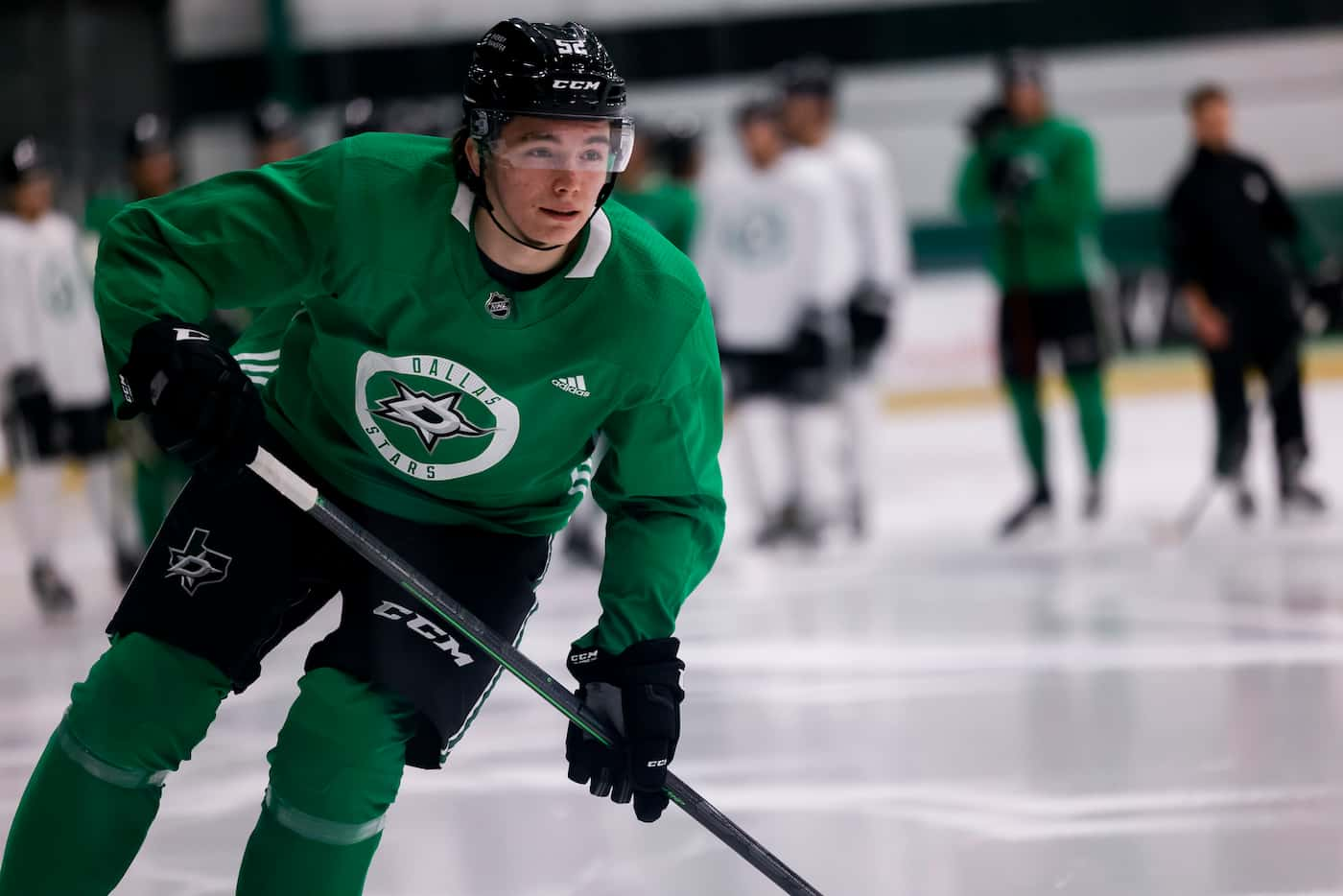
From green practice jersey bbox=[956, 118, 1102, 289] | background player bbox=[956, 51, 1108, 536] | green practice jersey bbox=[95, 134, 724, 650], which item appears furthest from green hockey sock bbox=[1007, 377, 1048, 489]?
green practice jersey bbox=[95, 134, 724, 650]

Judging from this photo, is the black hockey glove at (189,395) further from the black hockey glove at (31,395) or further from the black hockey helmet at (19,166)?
the black hockey helmet at (19,166)

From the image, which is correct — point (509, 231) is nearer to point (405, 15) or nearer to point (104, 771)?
point (104, 771)

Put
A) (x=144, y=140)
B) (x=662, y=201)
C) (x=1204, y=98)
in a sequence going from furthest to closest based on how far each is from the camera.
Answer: (x=1204, y=98)
(x=662, y=201)
(x=144, y=140)

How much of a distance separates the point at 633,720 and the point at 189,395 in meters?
0.52

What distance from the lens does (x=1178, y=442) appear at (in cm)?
673

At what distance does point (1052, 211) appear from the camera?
509 cm

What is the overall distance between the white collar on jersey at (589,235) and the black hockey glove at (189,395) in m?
0.26

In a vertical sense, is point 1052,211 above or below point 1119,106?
above

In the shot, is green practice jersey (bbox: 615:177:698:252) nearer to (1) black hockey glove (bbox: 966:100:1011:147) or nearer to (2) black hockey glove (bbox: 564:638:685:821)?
(1) black hockey glove (bbox: 966:100:1011:147)

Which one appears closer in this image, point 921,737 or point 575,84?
point 575,84

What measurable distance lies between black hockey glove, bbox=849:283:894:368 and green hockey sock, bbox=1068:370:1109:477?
1.91 feet

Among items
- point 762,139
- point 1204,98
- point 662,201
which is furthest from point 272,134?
point 1204,98

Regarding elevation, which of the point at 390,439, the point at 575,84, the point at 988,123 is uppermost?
the point at 575,84

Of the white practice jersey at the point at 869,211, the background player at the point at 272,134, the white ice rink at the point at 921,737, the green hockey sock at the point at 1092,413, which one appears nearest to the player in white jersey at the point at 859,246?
the white practice jersey at the point at 869,211
